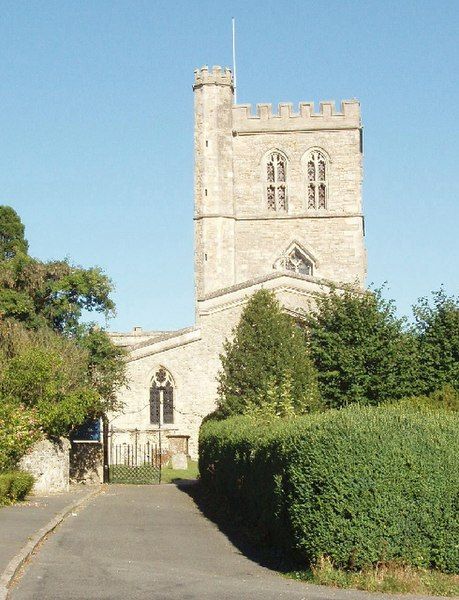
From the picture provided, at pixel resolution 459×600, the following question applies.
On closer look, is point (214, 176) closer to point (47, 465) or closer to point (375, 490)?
point (47, 465)

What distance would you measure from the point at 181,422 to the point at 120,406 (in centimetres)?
957

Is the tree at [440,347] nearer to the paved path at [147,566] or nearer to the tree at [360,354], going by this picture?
the tree at [360,354]

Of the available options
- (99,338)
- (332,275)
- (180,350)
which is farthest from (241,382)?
(332,275)

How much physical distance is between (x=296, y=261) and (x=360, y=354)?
24110mm

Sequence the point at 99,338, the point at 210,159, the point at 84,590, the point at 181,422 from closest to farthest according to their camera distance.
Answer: the point at 84,590 < the point at 99,338 < the point at 181,422 < the point at 210,159

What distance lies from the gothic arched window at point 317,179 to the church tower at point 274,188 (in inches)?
2.2

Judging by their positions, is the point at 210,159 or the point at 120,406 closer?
the point at 120,406

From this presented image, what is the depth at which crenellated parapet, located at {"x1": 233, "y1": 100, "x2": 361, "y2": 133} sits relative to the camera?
2339 inches

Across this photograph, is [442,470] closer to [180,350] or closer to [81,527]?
[81,527]

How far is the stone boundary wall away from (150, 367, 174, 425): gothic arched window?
55.0ft

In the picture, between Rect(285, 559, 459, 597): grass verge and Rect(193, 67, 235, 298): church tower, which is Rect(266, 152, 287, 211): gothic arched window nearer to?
Rect(193, 67, 235, 298): church tower

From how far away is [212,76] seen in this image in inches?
2258

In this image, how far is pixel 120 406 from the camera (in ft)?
127

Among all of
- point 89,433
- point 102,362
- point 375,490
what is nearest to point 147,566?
point 375,490
